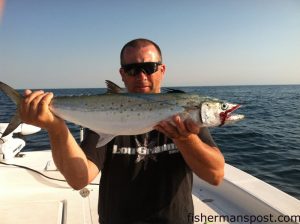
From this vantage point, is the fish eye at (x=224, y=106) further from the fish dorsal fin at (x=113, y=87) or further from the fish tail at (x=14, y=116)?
the fish tail at (x=14, y=116)

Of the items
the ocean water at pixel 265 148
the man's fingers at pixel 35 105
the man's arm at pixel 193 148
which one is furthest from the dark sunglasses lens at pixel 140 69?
the ocean water at pixel 265 148

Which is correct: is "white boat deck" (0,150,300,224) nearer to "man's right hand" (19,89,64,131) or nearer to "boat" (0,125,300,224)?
"boat" (0,125,300,224)

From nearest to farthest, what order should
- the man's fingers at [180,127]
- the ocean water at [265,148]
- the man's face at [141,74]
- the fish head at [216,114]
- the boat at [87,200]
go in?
1. the man's fingers at [180,127]
2. the fish head at [216,114]
3. the man's face at [141,74]
4. the boat at [87,200]
5. the ocean water at [265,148]

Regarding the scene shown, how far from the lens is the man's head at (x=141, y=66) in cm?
324

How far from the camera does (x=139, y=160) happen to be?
3.15m

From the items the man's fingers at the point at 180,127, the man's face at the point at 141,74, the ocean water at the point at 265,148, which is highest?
the man's face at the point at 141,74

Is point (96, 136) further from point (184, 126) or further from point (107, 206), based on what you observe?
point (184, 126)

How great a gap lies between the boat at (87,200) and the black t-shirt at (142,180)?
2.11m

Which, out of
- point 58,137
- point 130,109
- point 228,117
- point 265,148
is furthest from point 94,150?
point 265,148

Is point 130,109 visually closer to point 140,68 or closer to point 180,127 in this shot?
point 140,68

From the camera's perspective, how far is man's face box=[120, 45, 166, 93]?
A: 129 inches

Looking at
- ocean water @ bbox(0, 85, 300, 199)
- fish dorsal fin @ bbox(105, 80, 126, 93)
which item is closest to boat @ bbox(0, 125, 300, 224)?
fish dorsal fin @ bbox(105, 80, 126, 93)

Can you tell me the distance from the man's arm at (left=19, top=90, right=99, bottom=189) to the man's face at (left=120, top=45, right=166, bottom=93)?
2.66ft

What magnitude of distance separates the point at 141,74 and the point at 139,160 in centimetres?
87
